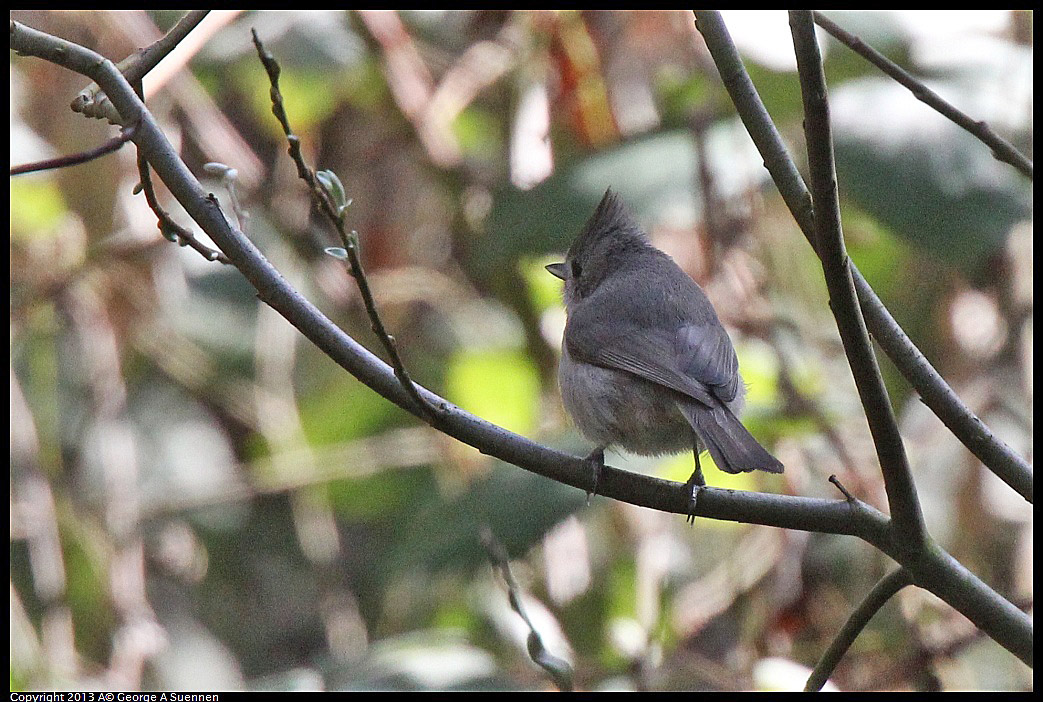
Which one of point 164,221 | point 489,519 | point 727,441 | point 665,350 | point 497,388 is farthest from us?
point 497,388

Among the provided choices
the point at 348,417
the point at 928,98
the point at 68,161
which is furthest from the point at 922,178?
the point at 348,417

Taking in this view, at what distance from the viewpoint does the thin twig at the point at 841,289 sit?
1558 mm

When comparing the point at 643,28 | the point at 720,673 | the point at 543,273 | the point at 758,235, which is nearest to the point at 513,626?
the point at 720,673

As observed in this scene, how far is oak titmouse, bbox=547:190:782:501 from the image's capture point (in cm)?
256

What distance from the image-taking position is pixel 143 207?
4660mm

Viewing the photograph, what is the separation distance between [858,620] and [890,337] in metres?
0.54

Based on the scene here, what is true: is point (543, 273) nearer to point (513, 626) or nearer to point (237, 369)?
point (513, 626)

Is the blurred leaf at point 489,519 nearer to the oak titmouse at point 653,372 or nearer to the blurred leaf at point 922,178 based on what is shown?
the oak titmouse at point 653,372

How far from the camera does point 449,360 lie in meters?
4.45

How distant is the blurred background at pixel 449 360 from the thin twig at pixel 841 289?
1.39 meters

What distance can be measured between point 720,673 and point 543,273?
5.20 ft

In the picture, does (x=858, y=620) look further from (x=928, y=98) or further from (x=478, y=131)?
(x=478, y=131)

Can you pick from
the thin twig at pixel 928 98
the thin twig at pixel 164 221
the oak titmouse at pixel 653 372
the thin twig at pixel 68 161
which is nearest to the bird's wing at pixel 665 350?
the oak titmouse at pixel 653 372

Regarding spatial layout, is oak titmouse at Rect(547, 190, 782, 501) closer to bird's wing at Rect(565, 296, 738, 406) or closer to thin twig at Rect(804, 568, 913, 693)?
bird's wing at Rect(565, 296, 738, 406)
